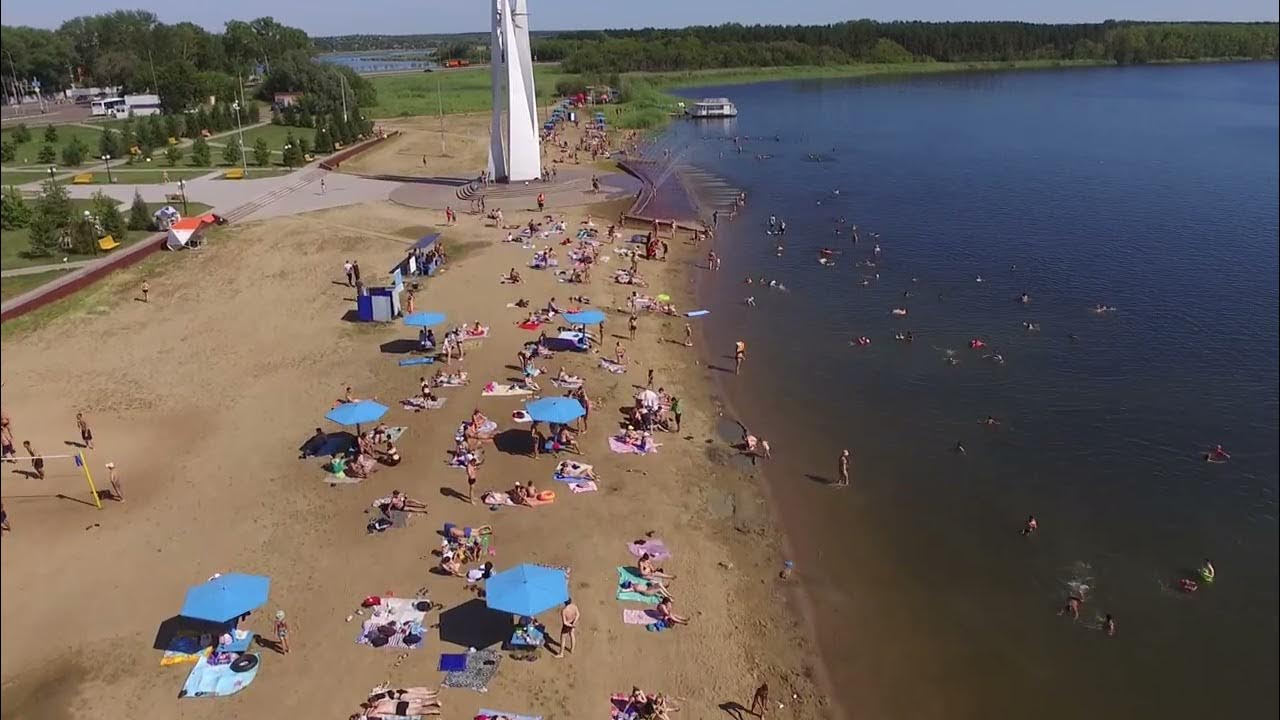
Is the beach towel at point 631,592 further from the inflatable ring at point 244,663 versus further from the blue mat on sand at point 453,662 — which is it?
the inflatable ring at point 244,663

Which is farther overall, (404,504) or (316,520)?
(404,504)

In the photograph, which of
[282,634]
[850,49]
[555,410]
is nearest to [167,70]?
[555,410]

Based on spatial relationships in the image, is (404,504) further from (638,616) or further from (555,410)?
(638,616)

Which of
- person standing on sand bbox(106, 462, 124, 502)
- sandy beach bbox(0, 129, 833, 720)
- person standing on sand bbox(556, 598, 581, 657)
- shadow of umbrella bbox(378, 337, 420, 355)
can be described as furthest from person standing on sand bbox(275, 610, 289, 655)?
shadow of umbrella bbox(378, 337, 420, 355)

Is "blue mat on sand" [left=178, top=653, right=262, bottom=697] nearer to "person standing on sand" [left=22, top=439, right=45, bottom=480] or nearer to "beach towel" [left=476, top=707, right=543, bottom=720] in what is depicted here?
"beach towel" [left=476, top=707, right=543, bottom=720]

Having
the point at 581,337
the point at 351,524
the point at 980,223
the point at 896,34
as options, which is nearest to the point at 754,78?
the point at 896,34

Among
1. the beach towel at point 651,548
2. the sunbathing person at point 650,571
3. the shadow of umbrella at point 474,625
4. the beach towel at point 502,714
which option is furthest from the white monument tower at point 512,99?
the beach towel at point 502,714

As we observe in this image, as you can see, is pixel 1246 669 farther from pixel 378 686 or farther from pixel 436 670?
pixel 378 686

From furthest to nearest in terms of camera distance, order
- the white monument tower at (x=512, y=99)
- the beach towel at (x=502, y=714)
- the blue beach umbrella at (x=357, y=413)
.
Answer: the white monument tower at (x=512, y=99) → the blue beach umbrella at (x=357, y=413) → the beach towel at (x=502, y=714)
